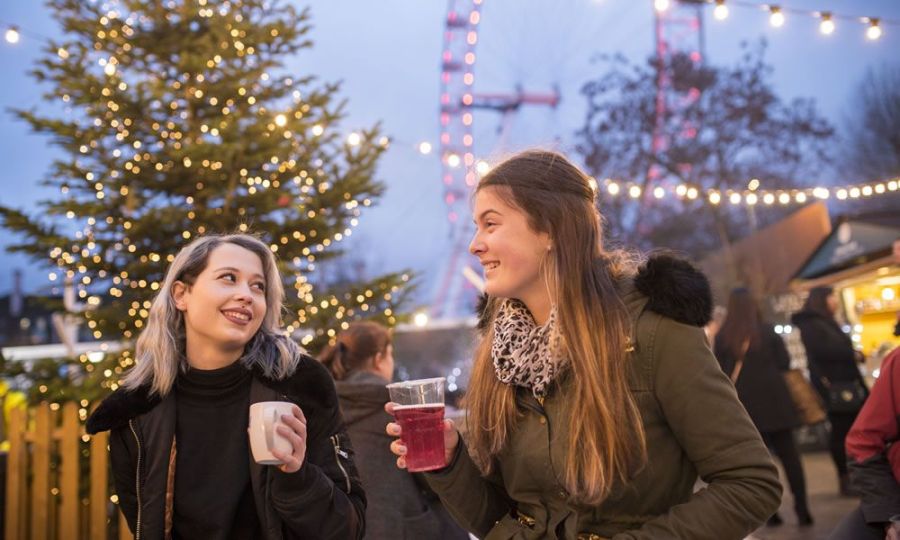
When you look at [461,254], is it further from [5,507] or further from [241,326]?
[241,326]

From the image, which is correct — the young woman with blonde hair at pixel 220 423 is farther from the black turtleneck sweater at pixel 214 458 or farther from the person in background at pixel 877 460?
the person in background at pixel 877 460

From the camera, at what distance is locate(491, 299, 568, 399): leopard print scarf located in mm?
2098

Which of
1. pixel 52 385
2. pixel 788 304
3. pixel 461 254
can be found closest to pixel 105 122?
pixel 52 385

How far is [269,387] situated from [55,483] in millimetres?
3550

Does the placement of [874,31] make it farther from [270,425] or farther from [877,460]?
[270,425]

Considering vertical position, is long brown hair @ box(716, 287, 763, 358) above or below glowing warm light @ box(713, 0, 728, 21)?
below

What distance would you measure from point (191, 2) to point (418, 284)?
312 cm

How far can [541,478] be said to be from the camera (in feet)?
6.79

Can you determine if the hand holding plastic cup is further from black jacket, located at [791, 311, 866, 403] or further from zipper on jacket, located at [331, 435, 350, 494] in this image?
black jacket, located at [791, 311, 866, 403]

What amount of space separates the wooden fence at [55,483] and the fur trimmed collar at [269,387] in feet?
9.12

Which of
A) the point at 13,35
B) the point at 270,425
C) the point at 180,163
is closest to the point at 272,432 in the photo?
the point at 270,425

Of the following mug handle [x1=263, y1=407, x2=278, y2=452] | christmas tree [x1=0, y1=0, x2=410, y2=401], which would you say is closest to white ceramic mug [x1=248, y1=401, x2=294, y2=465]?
mug handle [x1=263, y1=407, x2=278, y2=452]

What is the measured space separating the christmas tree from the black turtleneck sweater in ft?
12.4

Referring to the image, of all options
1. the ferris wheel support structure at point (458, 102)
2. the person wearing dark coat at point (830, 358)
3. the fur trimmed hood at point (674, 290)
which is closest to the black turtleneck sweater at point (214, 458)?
the fur trimmed hood at point (674, 290)
